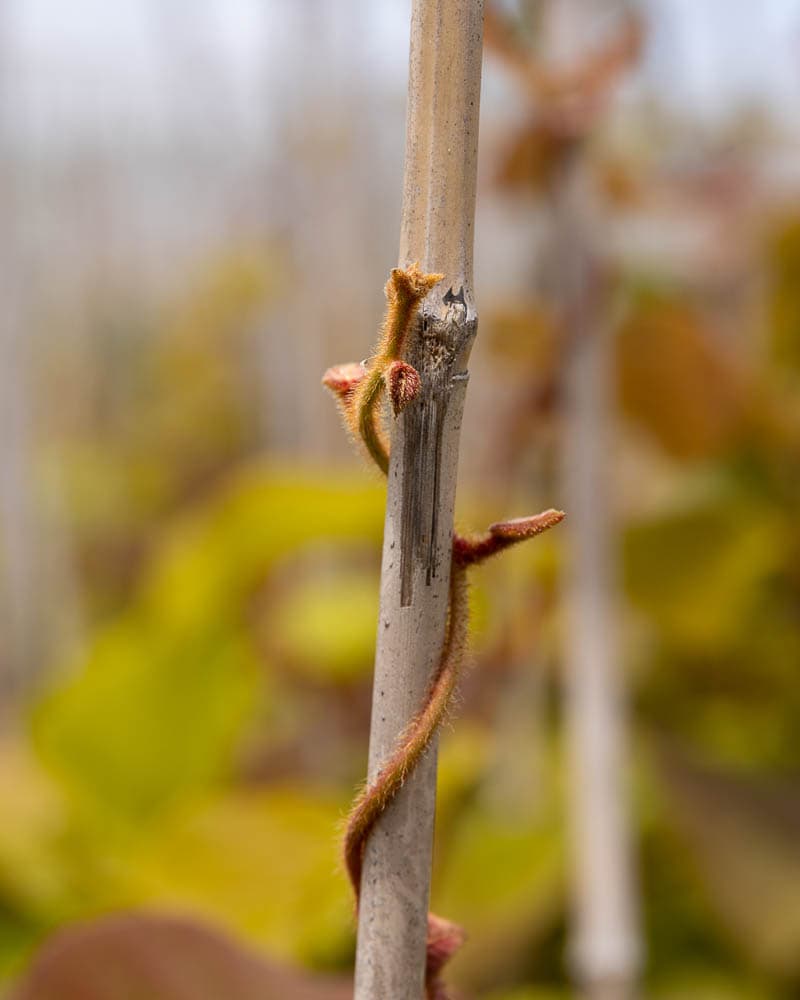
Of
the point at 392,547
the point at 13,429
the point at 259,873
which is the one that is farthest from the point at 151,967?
the point at 13,429

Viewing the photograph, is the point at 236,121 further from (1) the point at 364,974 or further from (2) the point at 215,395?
(1) the point at 364,974

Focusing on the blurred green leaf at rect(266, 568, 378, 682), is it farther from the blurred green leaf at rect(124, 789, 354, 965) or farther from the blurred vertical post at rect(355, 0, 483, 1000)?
the blurred vertical post at rect(355, 0, 483, 1000)

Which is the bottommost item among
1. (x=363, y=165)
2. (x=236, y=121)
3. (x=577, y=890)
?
(x=577, y=890)

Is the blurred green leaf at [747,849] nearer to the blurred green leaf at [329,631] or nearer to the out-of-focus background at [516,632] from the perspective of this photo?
the out-of-focus background at [516,632]

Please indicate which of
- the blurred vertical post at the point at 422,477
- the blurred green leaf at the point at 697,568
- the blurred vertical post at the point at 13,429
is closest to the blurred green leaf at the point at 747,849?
the blurred green leaf at the point at 697,568

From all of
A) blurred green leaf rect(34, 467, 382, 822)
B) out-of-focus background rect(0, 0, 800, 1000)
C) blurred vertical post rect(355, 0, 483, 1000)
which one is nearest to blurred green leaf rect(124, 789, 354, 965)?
out-of-focus background rect(0, 0, 800, 1000)

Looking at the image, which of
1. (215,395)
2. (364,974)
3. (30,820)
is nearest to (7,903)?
(30,820)

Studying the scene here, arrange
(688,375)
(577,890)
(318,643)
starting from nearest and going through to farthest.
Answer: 1. (577,890)
2. (688,375)
3. (318,643)

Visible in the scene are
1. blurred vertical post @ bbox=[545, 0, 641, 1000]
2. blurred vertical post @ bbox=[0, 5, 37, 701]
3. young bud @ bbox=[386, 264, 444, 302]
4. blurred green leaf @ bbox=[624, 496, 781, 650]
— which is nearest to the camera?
young bud @ bbox=[386, 264, 444, 302]
